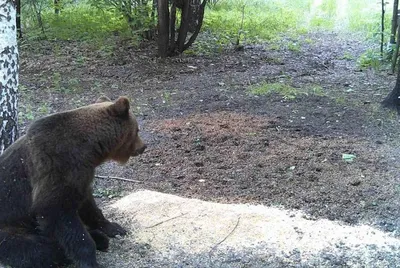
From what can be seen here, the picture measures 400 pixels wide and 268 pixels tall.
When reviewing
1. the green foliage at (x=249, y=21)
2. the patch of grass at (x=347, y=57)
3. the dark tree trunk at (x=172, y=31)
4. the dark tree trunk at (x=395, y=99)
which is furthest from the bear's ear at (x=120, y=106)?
the green foliage at (x=249, y=21)

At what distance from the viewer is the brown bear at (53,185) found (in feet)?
12.8

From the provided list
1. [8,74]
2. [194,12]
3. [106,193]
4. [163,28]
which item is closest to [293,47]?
[194,12]

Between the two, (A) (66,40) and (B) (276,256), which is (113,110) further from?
(A) (66,40)

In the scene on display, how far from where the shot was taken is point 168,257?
441 centimetres

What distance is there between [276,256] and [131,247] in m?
1.27

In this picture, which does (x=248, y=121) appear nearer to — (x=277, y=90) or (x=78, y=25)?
(x=277, y=90)

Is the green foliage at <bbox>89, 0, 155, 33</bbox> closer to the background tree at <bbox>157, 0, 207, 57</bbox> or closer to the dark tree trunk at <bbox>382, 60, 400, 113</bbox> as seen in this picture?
the background tree at <bbox>157, 0, 207, 57</bbox>

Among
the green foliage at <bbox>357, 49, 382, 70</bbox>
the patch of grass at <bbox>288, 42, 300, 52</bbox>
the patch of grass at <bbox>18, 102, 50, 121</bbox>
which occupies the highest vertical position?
the patch of grass at <bbox>288, 42, 300, 52</bbox>

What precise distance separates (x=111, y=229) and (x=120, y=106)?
1.19 metres

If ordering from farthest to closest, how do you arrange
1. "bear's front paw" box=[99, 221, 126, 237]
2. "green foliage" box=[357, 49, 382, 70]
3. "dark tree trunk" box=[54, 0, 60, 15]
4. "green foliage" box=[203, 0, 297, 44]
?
"dark tree trunk" box=[54, 0, 60, 15] → "green foliage" box=[203, 0, 297, 44] → "green foliage" box=[357, 49, 382, 70] → "bear's front paw" box=[99, 221, 126, 237]

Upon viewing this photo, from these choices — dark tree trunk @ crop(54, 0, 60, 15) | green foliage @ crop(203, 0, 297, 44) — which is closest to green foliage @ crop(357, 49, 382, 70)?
green foliage @ crop(203, 0, 297, 44)

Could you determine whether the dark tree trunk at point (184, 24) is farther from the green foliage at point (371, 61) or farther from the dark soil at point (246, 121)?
the green foliage at point (371, 61)

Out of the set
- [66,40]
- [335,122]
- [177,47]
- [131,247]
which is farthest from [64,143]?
[66,40]

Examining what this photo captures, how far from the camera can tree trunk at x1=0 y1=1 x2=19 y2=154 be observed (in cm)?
522
